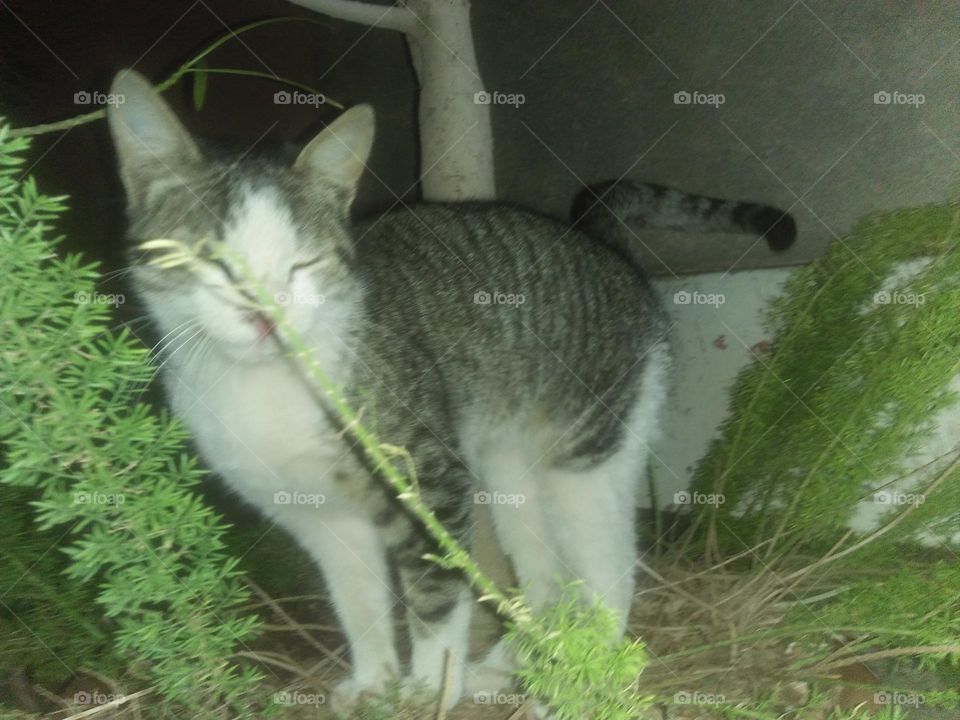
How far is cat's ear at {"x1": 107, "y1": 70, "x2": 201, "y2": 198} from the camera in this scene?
0.87m

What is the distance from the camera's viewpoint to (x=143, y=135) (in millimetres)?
917

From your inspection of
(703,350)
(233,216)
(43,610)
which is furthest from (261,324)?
(703,350)

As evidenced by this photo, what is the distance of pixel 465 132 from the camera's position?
125 cm

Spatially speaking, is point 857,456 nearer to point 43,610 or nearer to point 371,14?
point 371,14

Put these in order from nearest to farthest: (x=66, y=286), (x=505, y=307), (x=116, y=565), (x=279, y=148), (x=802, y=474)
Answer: (x=66, y=286) < (x=116, y=565) < (x=279, y=148) < (x=802, y=474) < (x=505, y=307)

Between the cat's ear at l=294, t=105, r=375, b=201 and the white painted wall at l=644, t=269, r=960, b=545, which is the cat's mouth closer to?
the cat's ear at l=294, t=105, r=375, b=201

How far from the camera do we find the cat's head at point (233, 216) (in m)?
0.89

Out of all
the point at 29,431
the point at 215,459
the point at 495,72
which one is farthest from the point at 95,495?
the point at 495,72

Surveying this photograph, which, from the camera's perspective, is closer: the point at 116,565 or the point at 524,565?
the point at 116,565

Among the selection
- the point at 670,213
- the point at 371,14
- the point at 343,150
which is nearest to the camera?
the point at 343,150

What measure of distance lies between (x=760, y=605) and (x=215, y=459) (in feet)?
2.69

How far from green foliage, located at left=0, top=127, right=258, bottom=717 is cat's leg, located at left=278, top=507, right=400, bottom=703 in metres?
0.24

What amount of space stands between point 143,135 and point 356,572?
0.75 meters

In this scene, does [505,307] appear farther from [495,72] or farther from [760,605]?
[760,605]
